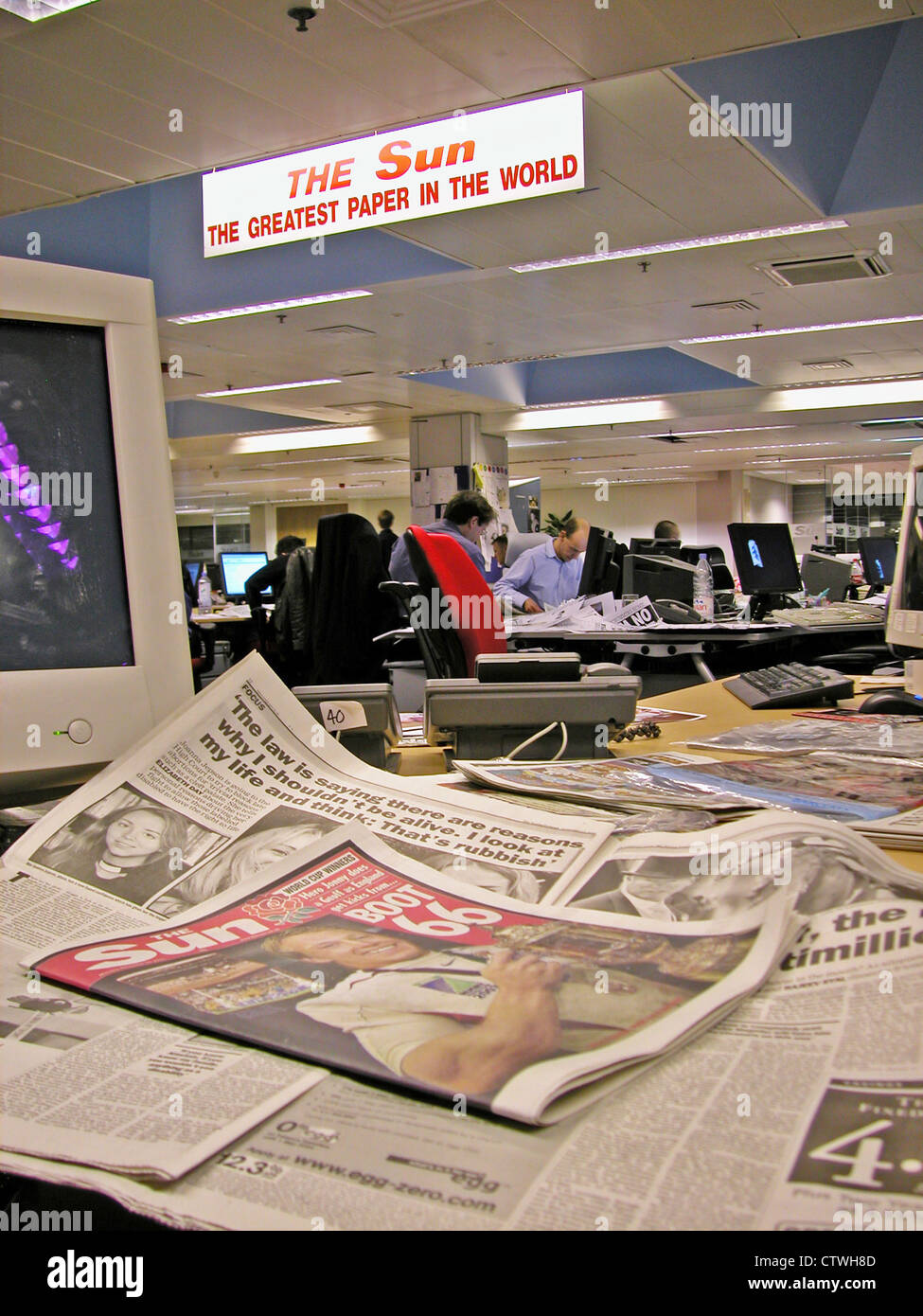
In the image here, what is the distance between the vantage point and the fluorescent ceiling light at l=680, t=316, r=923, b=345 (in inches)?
332

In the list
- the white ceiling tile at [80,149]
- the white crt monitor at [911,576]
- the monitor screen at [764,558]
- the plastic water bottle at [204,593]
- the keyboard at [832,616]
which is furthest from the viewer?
the plastic water bottle at [204,593]

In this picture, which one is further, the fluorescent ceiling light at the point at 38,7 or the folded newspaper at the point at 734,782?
the fluorescent ceiling light at the point at 38,7

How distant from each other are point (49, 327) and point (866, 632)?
4101 mm

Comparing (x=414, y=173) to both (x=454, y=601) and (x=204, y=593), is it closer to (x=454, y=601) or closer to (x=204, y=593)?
(x=454, y=601)

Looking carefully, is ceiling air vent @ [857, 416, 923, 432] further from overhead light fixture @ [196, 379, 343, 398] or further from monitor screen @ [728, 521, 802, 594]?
monitor screen @ [728, 521, 802, 594]

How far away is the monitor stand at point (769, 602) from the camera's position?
6.26 m

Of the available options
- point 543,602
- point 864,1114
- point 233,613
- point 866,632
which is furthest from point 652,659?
point 233,613

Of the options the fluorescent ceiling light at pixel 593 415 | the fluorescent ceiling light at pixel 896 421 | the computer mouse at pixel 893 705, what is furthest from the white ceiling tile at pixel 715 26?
the fluorescent ceiling light at pixel 896 421

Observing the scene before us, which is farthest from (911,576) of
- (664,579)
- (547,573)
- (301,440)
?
(301,440)

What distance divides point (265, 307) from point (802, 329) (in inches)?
185

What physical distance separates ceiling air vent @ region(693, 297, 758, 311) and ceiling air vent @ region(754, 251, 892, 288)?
558mm

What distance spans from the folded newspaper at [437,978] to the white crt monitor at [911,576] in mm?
1249

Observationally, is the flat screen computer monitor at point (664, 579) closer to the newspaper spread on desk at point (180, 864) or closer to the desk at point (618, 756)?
the desk at point (618, 756)

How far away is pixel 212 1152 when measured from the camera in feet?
1.17
